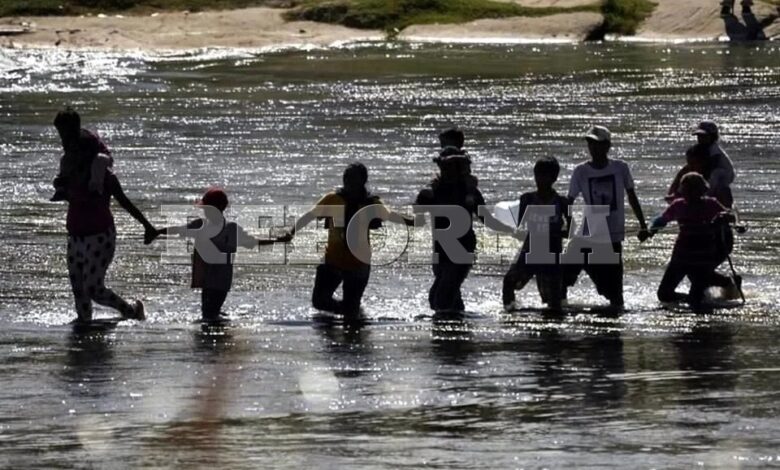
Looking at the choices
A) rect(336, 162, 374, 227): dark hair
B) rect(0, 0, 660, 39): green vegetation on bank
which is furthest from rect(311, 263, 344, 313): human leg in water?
rect(0, 0, 660, 39): green vegetation on bank

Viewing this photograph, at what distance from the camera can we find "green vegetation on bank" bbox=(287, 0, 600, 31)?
2094 inches

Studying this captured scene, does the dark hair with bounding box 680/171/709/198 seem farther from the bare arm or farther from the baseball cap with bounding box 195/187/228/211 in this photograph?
the baseball cap with bounding box 195/187/228/211

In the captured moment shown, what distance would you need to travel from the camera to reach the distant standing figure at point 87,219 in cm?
1297

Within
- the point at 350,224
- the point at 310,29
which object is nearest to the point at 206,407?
the point at 350,224

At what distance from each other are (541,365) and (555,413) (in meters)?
1.40

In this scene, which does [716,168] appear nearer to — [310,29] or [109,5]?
[310,29]

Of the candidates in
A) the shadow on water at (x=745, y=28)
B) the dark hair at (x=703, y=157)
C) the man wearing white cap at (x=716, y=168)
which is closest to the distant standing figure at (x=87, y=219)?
the dark hair at (x=703, y=157)

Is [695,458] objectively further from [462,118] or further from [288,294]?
[462,118]

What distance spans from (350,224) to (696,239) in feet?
8.51

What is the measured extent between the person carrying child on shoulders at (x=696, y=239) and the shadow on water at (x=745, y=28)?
121ft

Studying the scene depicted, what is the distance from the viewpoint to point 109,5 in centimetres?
5428

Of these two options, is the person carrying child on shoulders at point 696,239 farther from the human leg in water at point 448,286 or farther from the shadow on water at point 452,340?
the shadow on water at point 452,340

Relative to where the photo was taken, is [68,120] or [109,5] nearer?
[68,120]

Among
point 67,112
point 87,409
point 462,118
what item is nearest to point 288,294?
point 67,112
